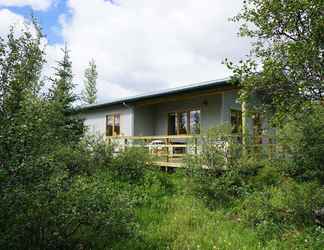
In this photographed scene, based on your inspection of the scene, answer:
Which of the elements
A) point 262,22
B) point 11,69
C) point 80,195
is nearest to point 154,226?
point 80,195

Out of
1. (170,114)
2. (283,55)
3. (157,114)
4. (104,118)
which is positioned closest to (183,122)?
(170,114)

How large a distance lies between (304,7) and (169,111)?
40.9ft

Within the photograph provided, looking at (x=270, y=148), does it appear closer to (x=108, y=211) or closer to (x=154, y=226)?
(x=154, y=226)

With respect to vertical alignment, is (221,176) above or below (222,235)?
above

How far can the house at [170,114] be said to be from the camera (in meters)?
14.7

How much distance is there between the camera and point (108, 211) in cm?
543

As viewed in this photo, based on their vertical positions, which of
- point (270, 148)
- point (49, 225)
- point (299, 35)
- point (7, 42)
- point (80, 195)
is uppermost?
point (299, 35)

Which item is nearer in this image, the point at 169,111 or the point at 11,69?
the point at 11,69

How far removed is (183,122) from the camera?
1780 centimetres

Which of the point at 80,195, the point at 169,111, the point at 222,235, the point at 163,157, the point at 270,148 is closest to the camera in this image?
the point at 80,195

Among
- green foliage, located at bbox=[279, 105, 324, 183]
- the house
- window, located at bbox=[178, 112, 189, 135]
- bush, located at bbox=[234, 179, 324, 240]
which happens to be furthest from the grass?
window, located at bbox=[178, 112, 189, 135]

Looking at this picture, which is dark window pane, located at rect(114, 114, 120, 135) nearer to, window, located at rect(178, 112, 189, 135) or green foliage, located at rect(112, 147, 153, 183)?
window, located at rect(178, 112, 189, 135)

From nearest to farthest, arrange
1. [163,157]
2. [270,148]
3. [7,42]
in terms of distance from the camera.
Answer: [7,42] → [270,148] → [163,157]

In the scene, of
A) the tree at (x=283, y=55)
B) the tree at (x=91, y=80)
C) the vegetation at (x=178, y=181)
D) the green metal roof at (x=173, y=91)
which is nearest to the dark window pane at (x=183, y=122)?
the green metal roof at (x=173, y=91)
